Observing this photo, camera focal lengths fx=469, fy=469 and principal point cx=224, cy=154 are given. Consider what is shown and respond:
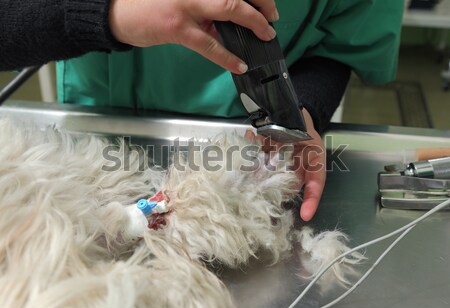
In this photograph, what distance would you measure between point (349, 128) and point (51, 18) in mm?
479

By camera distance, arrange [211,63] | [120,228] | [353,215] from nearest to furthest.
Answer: [120,228], [353,215], [211,63]

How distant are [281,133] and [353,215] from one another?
0.16 meters

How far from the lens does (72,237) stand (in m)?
0.43

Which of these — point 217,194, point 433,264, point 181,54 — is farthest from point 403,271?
point 181,54

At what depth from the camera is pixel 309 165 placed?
2.05 feet

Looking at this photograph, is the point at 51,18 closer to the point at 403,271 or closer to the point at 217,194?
the point at 217,194

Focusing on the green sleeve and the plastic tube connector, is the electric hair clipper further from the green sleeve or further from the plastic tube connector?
the green sleeve

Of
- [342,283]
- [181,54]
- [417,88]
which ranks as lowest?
[417,88]

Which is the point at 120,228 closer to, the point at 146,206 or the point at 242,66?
the point at 146,206

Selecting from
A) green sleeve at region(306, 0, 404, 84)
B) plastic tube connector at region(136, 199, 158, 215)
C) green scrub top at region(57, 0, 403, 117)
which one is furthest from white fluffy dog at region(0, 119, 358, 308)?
green sleeve at region(306, 0, 404, 84)

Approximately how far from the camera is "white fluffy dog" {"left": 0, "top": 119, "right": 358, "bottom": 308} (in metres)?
0.40

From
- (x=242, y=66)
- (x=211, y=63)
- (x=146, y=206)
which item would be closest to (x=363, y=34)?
(x=211, y=63)

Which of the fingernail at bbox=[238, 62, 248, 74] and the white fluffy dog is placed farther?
the fingernail at bbox=[238, 62, 248, 74]

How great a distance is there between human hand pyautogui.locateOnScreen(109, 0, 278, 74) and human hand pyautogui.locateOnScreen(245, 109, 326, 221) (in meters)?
0.10
